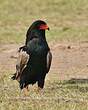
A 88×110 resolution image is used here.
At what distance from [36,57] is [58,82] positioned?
2.11 metres

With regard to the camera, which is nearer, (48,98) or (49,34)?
(48,98)

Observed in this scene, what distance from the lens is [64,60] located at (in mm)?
15703

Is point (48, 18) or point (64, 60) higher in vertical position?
point (64, 60)

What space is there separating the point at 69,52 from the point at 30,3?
1250 centimetres

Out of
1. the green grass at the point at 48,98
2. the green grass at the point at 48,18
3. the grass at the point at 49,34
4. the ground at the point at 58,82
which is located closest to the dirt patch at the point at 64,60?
the ground at the point at 58,82

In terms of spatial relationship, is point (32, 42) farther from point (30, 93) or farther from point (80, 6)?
point (80, 6)

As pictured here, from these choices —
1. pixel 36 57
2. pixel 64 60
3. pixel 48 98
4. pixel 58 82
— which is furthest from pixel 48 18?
pixel 48 98

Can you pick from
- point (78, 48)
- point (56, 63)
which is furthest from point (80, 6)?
point (56, 63)

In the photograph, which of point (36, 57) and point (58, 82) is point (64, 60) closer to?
point (58, 82)

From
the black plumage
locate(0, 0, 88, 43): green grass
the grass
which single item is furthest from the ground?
locate(0, 0, 88, 43): green grass

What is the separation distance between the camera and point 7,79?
12594 mm

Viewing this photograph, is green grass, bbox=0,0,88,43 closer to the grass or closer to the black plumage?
the grass

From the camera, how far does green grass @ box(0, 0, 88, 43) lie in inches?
798

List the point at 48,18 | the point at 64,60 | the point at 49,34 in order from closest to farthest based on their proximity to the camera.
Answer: the point at 64,60 → the point at 49,34 → the point at 48,18
